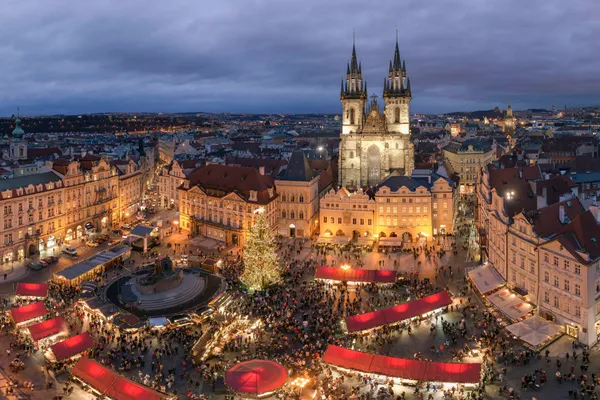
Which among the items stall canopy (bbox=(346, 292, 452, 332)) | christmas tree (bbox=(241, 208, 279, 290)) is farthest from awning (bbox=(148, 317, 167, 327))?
stall canopy (bbox=(346, 292, 452, 332))

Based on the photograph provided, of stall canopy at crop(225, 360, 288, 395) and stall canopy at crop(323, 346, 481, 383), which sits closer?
stall canopy at crop(225, 360, 288, 395)

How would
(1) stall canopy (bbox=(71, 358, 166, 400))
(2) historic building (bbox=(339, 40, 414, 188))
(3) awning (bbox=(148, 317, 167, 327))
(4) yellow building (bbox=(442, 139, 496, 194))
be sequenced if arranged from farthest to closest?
(4) yellow building (bbox=(442, 139, 496, 194)) < (2) historic building (bbox=(339, 40, 414, 188)) < (3) awning (bbox=(148, 317, 167, 327)) < (1) stall canopy (bbox=(71, 358, 166, 400))

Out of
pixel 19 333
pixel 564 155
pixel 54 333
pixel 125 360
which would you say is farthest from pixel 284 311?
pixel 564 155

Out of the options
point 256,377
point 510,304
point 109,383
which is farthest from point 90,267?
point 510,304

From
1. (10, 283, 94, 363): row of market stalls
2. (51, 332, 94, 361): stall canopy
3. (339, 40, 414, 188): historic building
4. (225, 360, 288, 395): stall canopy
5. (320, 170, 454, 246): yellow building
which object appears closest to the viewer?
(225, 360, 288, 395): stall canopy

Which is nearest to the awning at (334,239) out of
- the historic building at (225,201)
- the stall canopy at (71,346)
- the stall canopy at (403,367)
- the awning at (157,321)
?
the historic building at (225,201)

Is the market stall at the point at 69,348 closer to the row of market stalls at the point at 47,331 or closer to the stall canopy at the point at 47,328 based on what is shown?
the row of market stalls at the point at 47,331

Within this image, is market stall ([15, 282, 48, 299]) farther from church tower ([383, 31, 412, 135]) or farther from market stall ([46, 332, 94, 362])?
church tower ([383, 31, 412, 135])
